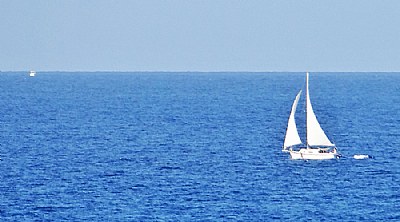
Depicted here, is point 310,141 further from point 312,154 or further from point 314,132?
point 312,154

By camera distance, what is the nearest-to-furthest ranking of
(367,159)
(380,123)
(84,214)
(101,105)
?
(84,214)
(367,159)
(380,123)
(101,105)

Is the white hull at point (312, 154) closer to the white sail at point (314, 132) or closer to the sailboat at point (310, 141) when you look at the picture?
the sailboat at point (310, 141)

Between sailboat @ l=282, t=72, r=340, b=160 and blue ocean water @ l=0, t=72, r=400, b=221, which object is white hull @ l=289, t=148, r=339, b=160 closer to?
sailboat @ l=282, t=72, r=340, b=160

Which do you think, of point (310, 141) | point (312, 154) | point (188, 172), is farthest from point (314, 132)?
point (188, 172)

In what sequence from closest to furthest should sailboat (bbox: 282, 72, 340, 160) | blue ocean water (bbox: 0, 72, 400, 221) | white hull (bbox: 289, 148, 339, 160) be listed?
blue ocean water (bbox: 0, 72, 400, 221), white hull (bbox: 289, 148, 339, 160), sailboat (bbox: 282, 72, 340, 160)

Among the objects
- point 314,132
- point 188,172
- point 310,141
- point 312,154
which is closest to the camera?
point 188,172

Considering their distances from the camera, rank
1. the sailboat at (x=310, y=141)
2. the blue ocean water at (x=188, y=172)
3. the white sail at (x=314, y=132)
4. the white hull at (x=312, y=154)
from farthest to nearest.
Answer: the white sail at (x=314, y=132) < the sailboat at (x=310, y=141) < the white hull at (x=312, y=154) < the blue ocean water at (x=188, y=172)

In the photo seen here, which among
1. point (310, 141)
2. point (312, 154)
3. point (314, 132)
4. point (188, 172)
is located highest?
point (314, 132)

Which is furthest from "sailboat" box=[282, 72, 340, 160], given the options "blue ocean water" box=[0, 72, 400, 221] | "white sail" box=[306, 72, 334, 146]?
"blue ocean water" box=[0, 72, 400, 221]

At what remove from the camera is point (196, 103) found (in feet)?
637

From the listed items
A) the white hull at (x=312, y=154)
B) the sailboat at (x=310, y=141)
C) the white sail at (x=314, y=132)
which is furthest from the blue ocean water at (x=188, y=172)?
the white sail at (x=314, y=132)

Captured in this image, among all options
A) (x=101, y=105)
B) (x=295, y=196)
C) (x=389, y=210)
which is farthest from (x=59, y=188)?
(x=101, y=105)

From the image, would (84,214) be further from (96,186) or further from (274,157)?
(274,157)

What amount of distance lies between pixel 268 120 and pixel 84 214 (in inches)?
3052
